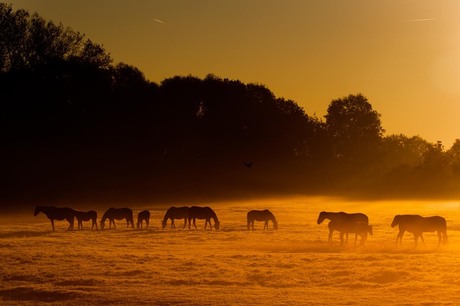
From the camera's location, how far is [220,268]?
88.1 ft

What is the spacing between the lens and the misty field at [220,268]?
22.2 meters

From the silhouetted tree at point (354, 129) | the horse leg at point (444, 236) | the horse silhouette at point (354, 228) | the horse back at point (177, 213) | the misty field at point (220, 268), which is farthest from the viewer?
the silhouetted tree at point (354, 129)

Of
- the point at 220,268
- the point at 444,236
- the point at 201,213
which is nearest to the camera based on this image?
the point at 220,268

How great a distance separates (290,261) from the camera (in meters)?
28.7

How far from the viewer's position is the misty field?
22234mm

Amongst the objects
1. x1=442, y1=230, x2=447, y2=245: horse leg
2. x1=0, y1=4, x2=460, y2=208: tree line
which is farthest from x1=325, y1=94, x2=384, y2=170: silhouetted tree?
x1=442, y1=230, x2=447, y2=245: horse leg

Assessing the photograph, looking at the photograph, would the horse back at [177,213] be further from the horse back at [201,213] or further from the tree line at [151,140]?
the tree line at [151,140]

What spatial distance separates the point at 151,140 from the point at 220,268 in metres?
61.0

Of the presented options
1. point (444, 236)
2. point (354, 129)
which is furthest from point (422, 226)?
point (354, 129)

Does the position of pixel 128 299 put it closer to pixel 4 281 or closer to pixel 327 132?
pixel 4 281

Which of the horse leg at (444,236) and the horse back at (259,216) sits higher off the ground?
the horse back at (259,216)

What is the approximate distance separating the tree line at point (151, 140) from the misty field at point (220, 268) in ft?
132

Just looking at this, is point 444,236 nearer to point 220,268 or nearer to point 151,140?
point 220,268

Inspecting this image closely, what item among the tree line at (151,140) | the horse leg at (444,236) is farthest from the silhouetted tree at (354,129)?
the horse leg at (444,236)
